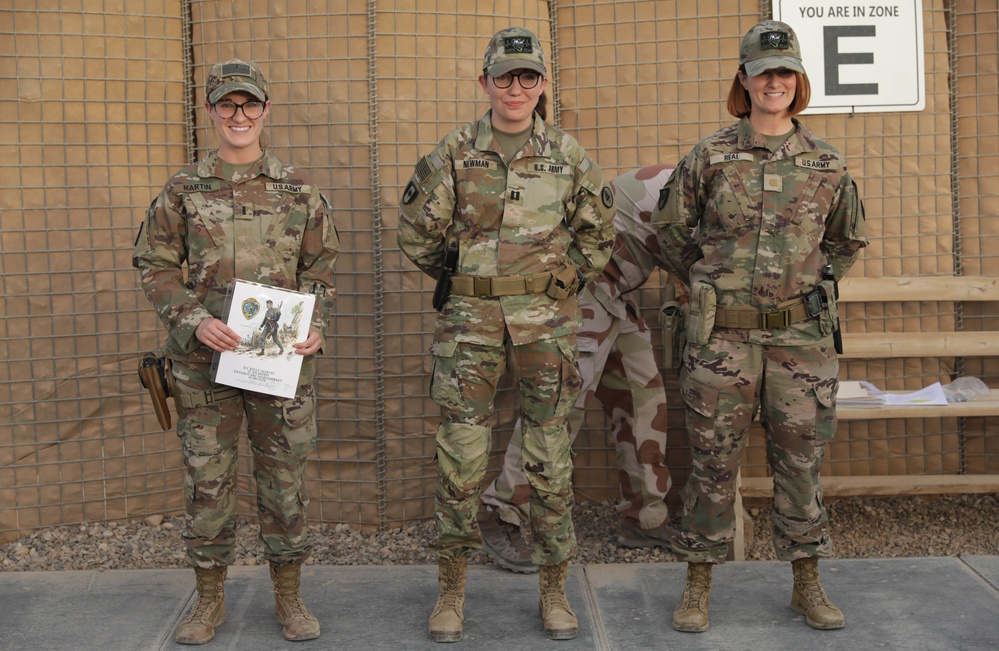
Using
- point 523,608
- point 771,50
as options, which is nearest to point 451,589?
point 523,608

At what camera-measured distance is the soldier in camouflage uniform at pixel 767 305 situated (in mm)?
3896

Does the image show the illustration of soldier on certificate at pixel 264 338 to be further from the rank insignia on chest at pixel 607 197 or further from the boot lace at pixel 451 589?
the rank insignia on chest at pixel 607 197

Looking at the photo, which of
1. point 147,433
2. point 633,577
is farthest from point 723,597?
point 147,433

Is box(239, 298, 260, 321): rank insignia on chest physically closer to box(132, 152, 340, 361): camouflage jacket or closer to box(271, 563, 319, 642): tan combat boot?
box(132, 152, 340, 361): camouflage jacket

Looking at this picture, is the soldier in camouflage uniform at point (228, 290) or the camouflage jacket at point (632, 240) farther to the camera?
the camouflage jacket at point (632, 240)

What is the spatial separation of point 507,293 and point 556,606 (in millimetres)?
1201

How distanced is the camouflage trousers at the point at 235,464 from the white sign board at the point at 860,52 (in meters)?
3.06

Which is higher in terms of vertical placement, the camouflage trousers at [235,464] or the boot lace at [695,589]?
the camouflage trousers at [235,464]

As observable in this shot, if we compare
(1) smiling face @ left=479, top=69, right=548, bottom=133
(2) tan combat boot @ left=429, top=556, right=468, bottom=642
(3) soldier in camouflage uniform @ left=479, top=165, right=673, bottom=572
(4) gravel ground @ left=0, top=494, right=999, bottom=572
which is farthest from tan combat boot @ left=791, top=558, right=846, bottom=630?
(1) smiling face @ left=479, top=69, right=548, bottom=133

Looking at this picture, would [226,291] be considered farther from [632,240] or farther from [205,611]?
[632,240]

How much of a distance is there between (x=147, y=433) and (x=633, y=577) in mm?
2547

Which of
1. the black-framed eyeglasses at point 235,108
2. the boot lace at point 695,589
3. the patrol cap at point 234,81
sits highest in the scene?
Result: the patrol cap at point 234,81

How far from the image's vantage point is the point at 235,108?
3.77 meters

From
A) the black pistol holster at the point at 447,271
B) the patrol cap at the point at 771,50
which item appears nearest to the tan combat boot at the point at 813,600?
the black pistol holster at the point at 447,271
